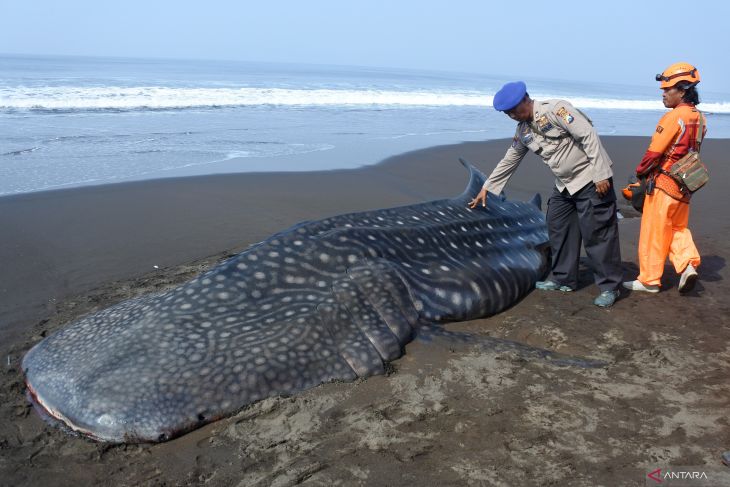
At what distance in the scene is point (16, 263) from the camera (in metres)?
6.08

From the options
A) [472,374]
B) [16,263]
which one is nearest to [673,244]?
[472,374]

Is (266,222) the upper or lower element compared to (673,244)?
lower

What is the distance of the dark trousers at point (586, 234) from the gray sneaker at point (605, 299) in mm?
55

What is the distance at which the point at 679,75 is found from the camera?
5.15m

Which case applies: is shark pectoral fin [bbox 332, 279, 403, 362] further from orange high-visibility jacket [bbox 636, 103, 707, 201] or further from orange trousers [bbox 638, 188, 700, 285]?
orange high-visibility jacket [bbox 636, 103, 707, 201]

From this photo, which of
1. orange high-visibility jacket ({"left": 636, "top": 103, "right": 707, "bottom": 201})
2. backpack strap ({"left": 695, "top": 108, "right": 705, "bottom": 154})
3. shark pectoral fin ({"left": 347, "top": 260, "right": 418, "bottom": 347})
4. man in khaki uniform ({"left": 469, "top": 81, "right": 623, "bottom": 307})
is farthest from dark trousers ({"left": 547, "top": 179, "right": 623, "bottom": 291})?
shark pectoral fin ({"left": 347, "top": 260, "right": 418, "bottom": 347})

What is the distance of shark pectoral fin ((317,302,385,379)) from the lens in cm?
393

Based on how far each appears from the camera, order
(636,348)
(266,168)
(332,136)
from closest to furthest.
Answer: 1. (636,348)
2. (266,168)
3. (332,136)

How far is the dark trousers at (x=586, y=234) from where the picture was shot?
5.32m

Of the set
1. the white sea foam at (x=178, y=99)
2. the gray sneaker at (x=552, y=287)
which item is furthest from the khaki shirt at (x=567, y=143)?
the white sea foam at (x=178, y=99)

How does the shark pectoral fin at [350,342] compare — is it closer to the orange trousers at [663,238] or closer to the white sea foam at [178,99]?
the orange trousers at [663,238]

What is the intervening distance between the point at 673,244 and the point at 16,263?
6.55 meters

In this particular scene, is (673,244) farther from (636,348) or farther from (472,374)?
(472,374)

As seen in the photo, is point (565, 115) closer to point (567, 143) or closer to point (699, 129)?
point (567, 143)
